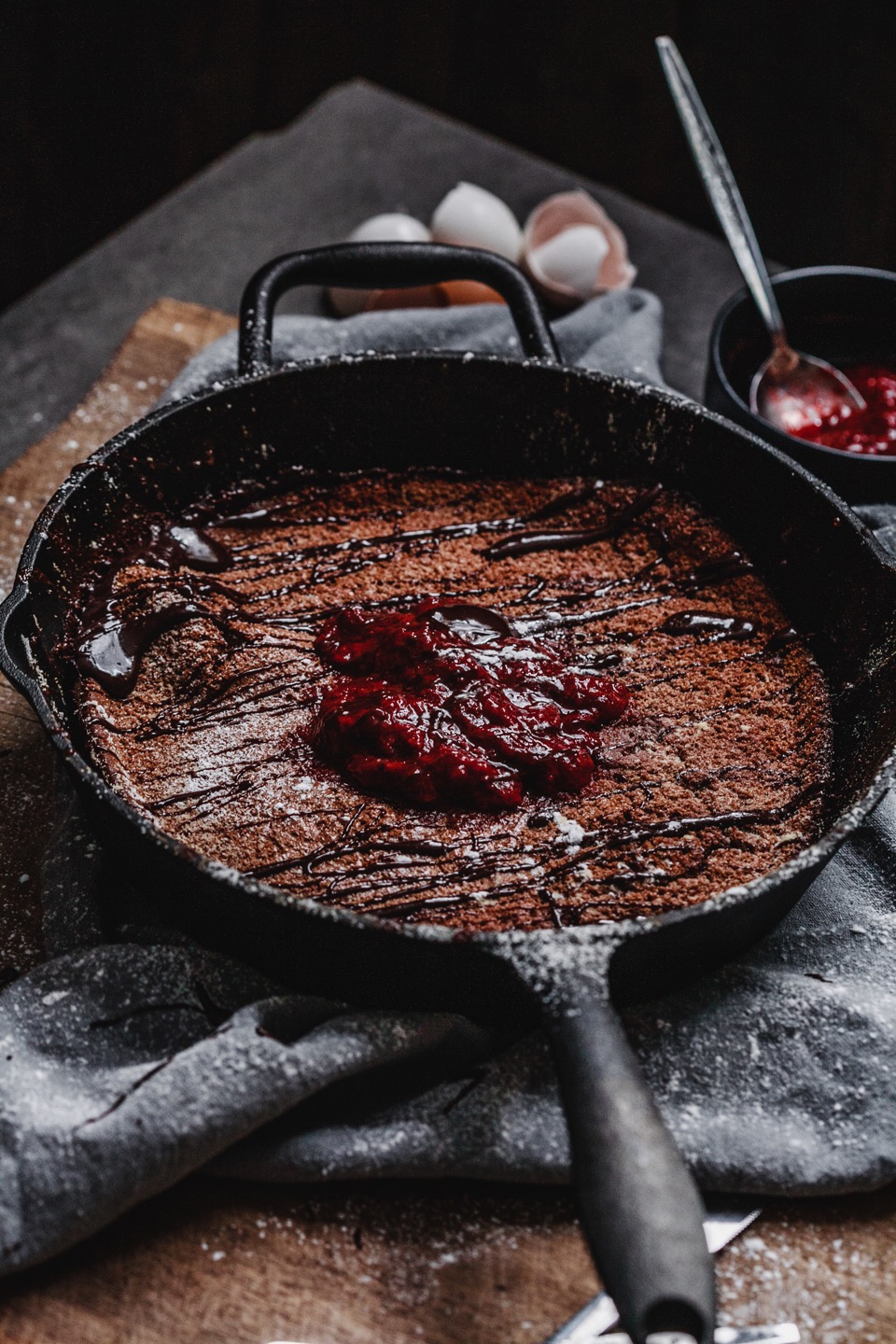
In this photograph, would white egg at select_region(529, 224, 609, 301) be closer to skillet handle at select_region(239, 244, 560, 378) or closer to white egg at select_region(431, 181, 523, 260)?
white egg at select_region(431, 181, 523, 260)

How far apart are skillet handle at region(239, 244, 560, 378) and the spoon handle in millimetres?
410

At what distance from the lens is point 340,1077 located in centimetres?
112

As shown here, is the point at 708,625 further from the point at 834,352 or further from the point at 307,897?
the point at 834,352

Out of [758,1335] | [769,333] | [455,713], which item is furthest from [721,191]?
[758,1335]

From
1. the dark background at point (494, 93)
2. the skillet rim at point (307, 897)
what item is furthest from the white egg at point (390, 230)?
the dark background at point (494, 93)

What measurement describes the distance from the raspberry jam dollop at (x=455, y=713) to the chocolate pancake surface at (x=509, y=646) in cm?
2

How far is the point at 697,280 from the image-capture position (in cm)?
240

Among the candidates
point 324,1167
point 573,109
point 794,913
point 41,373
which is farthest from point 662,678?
point 573,109

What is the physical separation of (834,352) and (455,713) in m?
1.11

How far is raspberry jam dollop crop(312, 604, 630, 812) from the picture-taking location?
1.27 metres

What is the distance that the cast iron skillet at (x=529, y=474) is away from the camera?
0.90 meters

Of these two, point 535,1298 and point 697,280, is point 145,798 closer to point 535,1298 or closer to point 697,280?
point 535,1298

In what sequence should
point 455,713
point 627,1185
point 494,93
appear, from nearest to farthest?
point 627,1185, point 455,713, point 494,93

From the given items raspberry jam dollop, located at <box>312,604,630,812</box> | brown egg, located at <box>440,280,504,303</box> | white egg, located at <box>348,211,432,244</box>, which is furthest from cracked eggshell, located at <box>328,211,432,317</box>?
raspberry jam dollop, located at <box>312,604,630,812</box>
